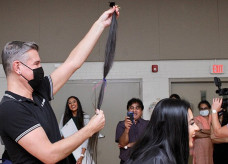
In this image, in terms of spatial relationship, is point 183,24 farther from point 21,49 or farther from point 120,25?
point 21,49

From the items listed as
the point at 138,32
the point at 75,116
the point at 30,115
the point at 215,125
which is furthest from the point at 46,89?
the point at 138,32

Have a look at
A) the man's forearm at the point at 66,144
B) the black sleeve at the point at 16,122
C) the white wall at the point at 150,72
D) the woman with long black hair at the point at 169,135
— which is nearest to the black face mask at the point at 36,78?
the black sleeve at the point at 16,122

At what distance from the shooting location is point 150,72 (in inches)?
223

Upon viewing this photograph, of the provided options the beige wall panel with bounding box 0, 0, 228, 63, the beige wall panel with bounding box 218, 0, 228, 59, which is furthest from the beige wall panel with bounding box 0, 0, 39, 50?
the beige wall panel with bounding box 218, 0, 228, 59

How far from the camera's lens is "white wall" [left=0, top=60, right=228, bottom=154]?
5.63m

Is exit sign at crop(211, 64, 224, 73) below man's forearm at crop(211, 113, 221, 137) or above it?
above

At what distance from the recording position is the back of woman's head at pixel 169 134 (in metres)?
1.62

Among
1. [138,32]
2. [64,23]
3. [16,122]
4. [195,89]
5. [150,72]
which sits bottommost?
[16,122]

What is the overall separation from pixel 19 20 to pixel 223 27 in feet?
12.2

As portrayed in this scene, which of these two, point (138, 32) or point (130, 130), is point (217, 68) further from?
point (130, 130)

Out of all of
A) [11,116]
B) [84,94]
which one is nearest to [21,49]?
→ [11,116]

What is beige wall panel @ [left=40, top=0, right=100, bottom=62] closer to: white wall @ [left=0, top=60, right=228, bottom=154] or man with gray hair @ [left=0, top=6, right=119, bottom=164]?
white wall @ [left=0, top=60, right=228, bottom=154]

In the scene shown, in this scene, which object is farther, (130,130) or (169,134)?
(130,130)

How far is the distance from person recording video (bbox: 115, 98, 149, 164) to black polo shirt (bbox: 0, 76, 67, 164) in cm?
243
